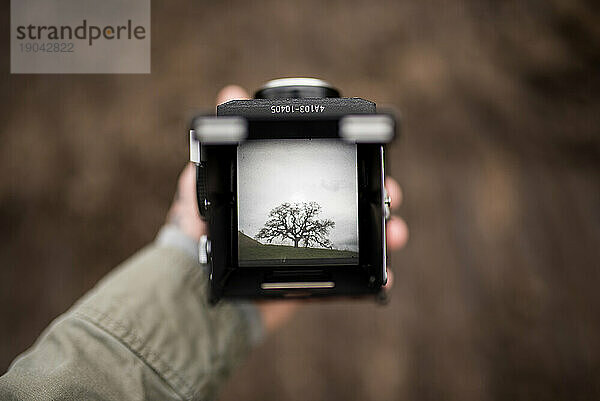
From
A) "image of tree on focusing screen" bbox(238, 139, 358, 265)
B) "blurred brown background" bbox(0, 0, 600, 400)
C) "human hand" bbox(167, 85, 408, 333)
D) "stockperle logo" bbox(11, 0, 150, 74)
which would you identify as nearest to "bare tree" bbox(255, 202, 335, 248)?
"image of tree on focusing screen" bbox(238, 139, 358, 265)

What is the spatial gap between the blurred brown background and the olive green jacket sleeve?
1.64ft

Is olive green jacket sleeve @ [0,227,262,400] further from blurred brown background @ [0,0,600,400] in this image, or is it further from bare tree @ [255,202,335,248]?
blurred brown background @ [0,0,600,400]

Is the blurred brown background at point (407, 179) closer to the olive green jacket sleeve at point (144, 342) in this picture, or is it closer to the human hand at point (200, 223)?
the human hand at point (200, 223)

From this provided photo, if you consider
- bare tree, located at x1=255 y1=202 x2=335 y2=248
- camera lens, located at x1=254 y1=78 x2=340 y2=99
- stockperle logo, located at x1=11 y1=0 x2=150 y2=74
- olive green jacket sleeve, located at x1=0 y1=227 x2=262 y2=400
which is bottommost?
olive green jacket sleeve, located at x1=0 y1=227 x2=262 y2=400

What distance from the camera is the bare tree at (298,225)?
661 mm

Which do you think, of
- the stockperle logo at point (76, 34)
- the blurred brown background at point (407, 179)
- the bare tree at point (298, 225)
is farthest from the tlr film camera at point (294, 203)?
the stockperle logo at point (76, 34)

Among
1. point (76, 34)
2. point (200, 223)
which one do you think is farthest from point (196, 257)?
point (76, 34)

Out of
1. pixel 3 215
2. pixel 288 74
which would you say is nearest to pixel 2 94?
pixel 3 215

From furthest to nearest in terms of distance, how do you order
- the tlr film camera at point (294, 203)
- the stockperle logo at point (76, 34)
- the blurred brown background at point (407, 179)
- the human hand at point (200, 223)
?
the stockperle logo at point (76, 34) → the blurred brown background at point (407, 179) → the human hand at point (200, 223) → the tlr film camera at point (294, 203)

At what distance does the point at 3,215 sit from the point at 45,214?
10 cm

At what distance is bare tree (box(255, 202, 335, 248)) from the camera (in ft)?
2.17

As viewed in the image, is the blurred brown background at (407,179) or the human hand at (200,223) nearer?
the human hand at (200,223)

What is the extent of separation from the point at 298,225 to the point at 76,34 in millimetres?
942

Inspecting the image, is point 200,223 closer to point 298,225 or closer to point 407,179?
point 298,225
